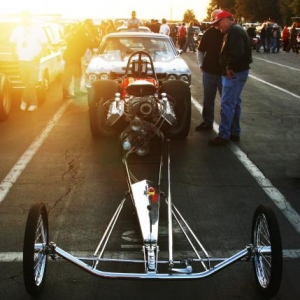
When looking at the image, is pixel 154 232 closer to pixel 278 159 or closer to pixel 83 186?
pixel 83 186

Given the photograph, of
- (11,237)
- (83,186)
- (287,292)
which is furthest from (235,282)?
(83,186)

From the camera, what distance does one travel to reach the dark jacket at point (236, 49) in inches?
307

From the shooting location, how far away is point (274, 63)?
79.5 feet

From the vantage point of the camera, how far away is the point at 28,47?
34.7 feet

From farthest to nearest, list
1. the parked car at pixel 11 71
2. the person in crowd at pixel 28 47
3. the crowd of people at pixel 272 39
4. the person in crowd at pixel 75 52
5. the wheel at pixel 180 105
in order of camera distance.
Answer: the crowd of people at pixel 272 39
the person in crowd at pixel 75 52
the person in crowd at pixel 28 47
the parked car at pixel 11 71
the wheel at pixel 180 105

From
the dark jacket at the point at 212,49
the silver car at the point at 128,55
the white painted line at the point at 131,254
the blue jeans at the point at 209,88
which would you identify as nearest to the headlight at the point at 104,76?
the silver car at the point at 128,55

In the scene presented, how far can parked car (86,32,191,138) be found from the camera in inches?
295

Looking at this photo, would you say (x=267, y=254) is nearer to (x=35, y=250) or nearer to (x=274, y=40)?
(x=35, y=250)

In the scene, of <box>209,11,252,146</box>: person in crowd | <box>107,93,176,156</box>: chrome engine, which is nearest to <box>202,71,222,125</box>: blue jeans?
<box>209,11,252,146</box>: person in crowd

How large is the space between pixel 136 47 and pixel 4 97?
9.61 ft

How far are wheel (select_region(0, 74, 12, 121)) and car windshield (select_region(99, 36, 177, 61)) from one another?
2.02 metres

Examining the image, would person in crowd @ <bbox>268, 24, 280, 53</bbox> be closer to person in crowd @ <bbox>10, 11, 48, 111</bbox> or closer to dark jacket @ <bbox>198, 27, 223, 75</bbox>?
person in crowd @ <bbox>10, 11, 48, 111</bbox>

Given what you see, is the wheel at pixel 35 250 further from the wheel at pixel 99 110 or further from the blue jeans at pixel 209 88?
the blue jeans at pixel 209 88

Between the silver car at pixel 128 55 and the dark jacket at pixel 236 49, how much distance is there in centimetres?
231
